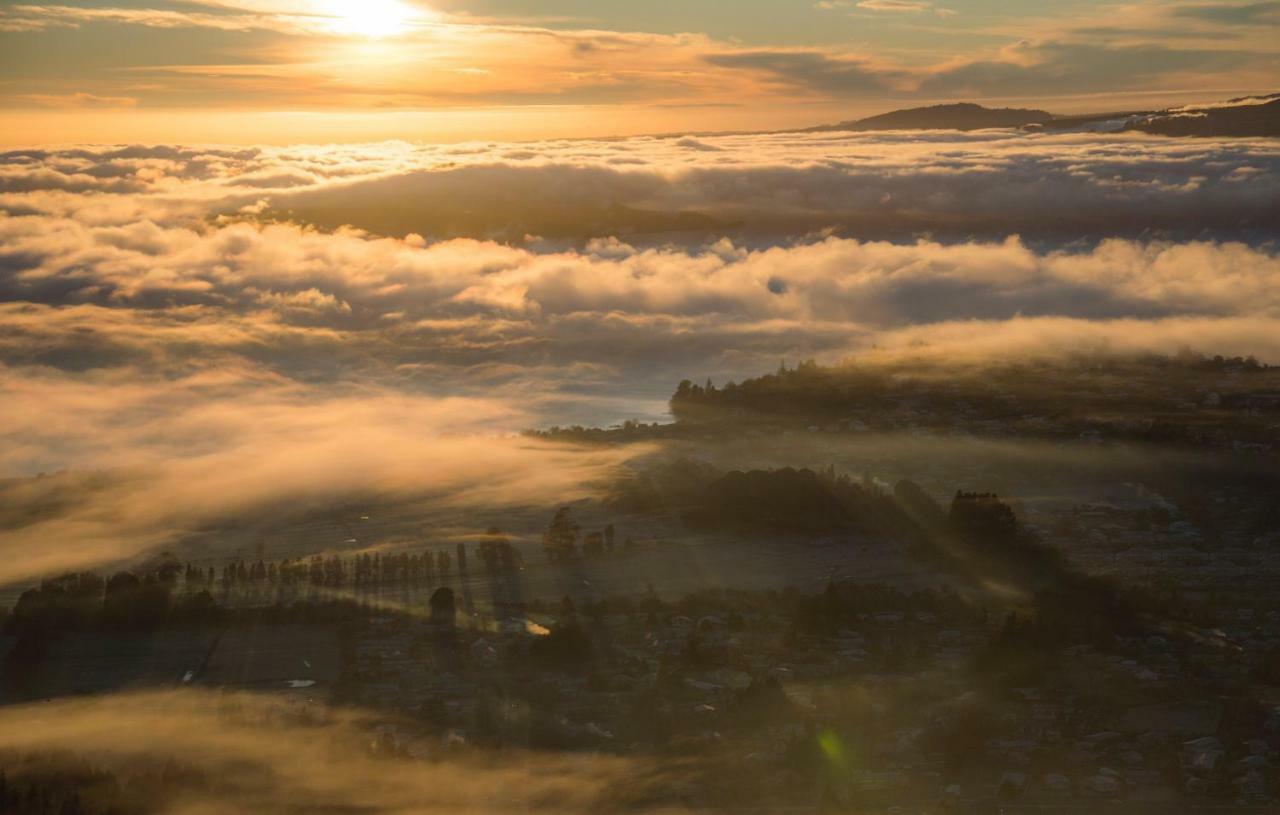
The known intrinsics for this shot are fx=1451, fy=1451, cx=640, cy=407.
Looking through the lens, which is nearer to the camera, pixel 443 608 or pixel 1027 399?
pixel 443 608

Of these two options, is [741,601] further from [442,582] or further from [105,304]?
[105,304]

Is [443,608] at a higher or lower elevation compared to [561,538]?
higher

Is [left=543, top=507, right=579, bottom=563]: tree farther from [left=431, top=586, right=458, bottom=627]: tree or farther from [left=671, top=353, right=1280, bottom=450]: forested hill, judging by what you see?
[left=671, top=353, right=1280, bottom=450]: forested hill

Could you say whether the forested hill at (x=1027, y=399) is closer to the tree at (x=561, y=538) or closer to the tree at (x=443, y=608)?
the tree at (x=561, y=538)

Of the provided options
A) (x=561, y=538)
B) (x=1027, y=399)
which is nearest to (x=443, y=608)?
(x=561, y=538)

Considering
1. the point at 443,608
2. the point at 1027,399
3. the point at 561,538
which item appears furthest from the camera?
the point at 1027,399

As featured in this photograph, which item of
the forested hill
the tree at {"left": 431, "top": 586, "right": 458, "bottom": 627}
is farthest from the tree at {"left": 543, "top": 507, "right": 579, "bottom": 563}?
the forested hill

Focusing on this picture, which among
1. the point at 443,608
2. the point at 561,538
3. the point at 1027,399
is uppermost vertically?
the point at 443,608

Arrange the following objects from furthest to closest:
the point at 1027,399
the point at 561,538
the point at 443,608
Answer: the point at 1027,399
the point at 561,538
the point at 443,608

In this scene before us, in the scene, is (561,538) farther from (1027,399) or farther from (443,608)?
(1027,399)

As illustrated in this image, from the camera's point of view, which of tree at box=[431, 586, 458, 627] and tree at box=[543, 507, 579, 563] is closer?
tree at box=[431, 586, 458, 627]

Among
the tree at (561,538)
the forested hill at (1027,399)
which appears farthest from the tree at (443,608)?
Result: the forested hill at (1027,399)

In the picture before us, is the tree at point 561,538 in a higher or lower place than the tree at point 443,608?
lower
